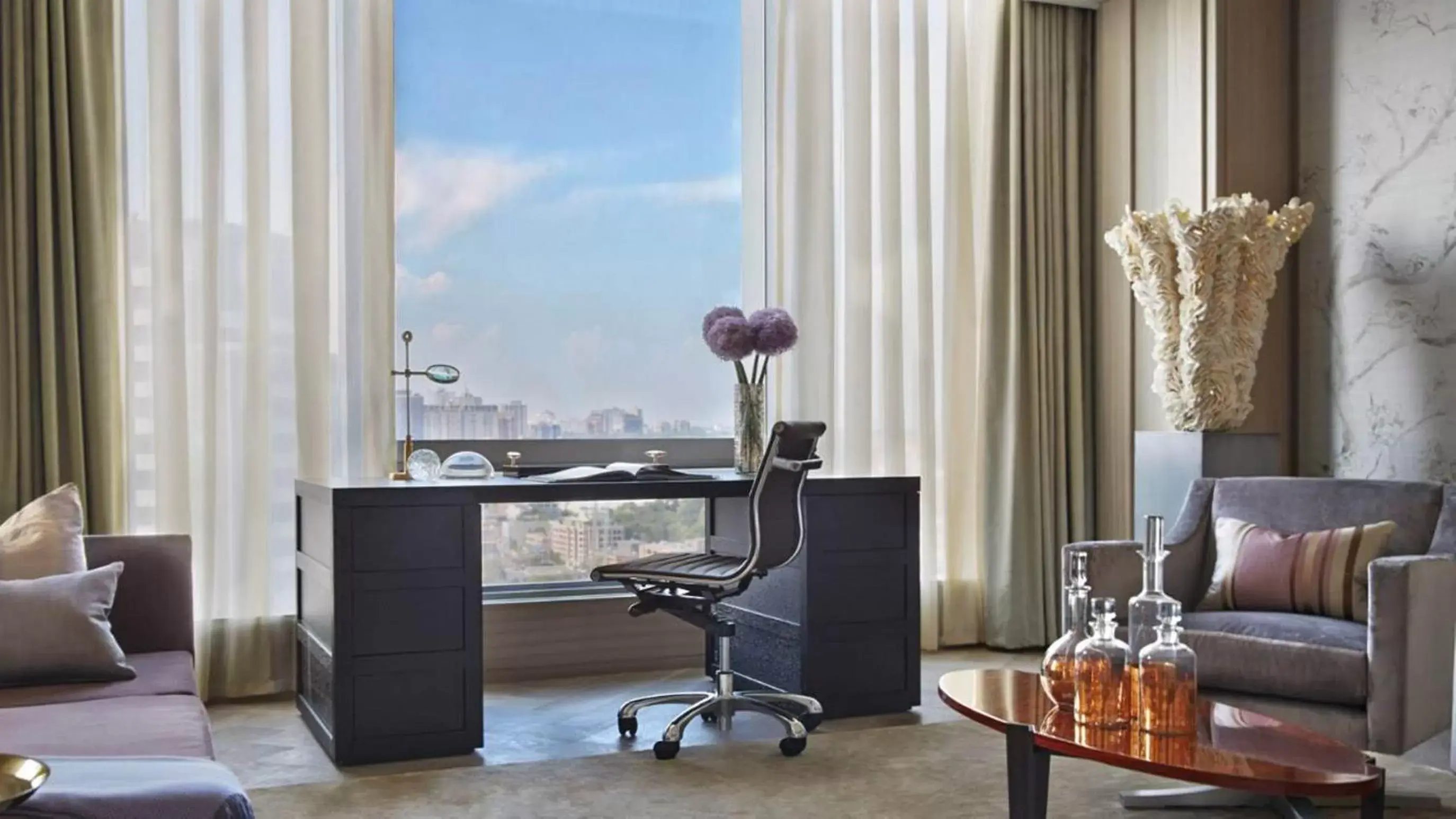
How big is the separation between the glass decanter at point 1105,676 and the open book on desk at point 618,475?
1.57m

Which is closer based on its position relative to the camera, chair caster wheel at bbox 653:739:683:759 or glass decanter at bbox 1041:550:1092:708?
glass decanter at bbox 1041:550:1092:708

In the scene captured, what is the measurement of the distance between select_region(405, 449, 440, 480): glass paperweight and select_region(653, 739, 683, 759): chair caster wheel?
1.10 metres

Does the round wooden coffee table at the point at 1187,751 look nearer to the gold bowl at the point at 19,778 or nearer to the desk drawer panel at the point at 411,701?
the desk drawer panel at the point at 411,701

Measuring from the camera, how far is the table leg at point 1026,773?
2.45 metres

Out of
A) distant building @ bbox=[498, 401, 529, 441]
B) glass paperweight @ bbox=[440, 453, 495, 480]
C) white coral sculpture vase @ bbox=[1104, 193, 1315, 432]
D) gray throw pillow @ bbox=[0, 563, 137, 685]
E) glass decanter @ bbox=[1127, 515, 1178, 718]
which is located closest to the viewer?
glass decanter @ bbox=[1127, 515, 1178, 718]

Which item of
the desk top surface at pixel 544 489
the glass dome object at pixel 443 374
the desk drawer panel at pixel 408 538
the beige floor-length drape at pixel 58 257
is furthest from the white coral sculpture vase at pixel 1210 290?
the beige floor-length drape at pixel 58 257

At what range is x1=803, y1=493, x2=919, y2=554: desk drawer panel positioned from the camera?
3.92m

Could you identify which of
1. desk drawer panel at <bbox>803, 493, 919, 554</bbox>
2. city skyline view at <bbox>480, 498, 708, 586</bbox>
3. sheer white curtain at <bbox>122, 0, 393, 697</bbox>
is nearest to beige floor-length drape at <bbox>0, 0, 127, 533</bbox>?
sheer white curtain at <bbox>122, 0, 393, 697</bbox>

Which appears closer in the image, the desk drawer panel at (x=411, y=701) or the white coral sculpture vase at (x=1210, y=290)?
the desk drawer panel at (x=411, y=701)

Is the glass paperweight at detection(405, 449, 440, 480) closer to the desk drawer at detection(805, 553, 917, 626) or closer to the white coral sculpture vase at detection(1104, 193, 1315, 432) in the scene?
the desk drawer at detection(805, 553, 917, 626)

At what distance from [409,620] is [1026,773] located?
5.58 feet

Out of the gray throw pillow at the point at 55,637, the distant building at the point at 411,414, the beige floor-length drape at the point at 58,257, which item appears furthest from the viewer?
the distant building at the point at 411,414

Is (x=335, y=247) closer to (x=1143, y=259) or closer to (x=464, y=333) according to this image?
(x=464, y=333)

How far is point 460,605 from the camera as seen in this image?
11.5 feet
